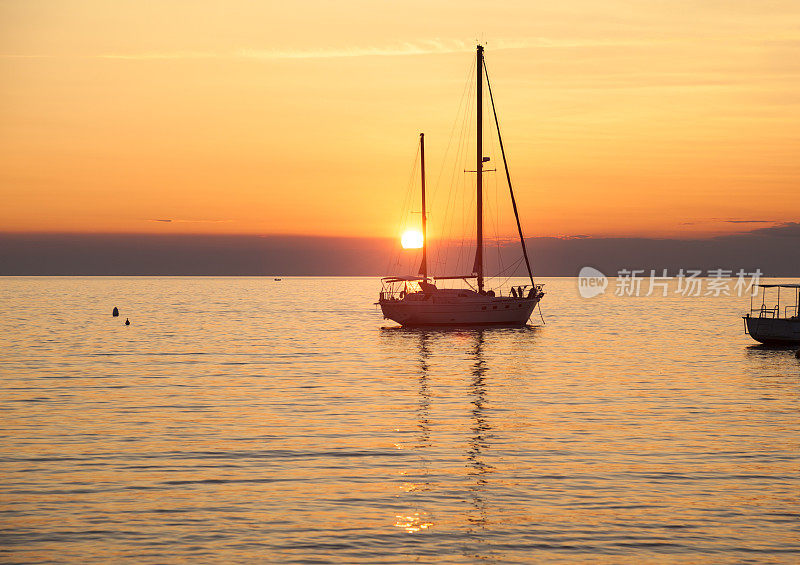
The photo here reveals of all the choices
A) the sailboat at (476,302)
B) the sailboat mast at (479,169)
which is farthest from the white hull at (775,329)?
the sailboat mast at (479,169)

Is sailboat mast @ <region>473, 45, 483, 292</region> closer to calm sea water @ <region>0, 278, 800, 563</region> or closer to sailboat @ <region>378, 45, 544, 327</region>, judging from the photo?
sailboat @ <region>378, 45, 544, 327</region>

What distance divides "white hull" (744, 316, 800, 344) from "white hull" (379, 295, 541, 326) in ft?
64.4

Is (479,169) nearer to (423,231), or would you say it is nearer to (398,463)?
(423,231)

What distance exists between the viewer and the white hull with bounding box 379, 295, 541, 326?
74562 mm

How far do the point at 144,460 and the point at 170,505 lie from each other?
17.2ft

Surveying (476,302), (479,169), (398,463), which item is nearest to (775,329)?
(476,302)

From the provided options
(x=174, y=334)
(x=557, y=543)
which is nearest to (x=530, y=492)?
(x=557, y=543)

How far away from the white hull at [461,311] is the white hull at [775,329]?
19643 millimetres

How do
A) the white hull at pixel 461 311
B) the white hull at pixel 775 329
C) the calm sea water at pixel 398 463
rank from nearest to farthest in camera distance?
the calm sea water at pixel 398 463
the white hull at pixel 775 329
the white hull at pixel 461 311

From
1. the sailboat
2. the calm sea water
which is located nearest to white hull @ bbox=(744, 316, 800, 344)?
the calm sea water

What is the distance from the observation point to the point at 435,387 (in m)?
41.0

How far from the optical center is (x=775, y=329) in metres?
65.6

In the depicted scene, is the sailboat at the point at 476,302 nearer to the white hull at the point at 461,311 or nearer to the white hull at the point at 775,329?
the white hull at the point at 461,311

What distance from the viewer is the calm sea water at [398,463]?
15.9m
